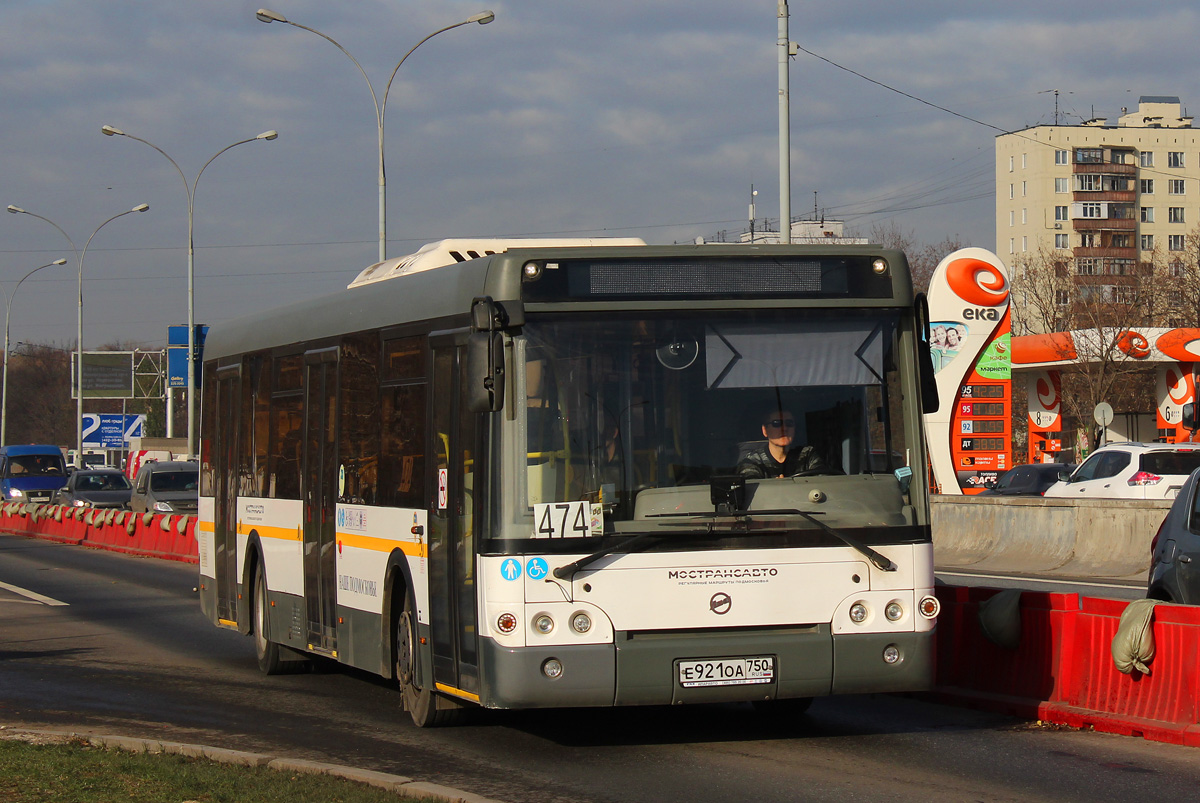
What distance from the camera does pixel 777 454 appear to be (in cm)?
831

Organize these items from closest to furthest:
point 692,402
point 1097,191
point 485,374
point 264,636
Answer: point 485,374 → point 692,402 → point 264,636 → point 1097,191

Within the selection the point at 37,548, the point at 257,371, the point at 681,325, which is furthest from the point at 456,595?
the point at 37,548

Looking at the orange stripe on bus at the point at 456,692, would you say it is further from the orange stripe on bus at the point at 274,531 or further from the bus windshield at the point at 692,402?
the orange stripe on bus at the point at 274,531

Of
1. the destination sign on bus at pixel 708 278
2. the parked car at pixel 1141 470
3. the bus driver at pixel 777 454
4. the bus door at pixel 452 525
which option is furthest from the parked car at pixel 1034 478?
the bus driver at pixel 777 454

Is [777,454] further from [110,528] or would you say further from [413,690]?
[110,528]

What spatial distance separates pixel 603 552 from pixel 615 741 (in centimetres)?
160

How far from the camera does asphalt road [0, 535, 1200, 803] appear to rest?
770 cm

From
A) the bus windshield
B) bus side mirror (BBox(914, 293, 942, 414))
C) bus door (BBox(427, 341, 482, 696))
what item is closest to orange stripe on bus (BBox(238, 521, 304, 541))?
bus door (BBox(427, 341, 482, 696))

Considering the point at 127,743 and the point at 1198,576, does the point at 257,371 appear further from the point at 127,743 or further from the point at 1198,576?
the point at 1198,576

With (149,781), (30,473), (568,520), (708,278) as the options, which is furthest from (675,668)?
(30,473)

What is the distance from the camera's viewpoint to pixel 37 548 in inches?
1425

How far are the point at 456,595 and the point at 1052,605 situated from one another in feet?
12.2

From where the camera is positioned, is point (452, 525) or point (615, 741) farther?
point (615, 741)

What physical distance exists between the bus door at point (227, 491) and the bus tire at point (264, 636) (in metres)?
0.64
